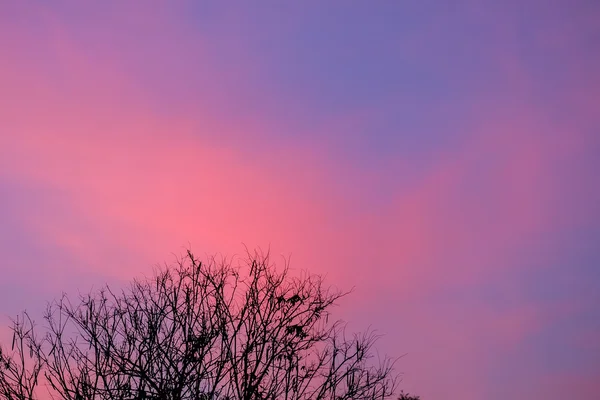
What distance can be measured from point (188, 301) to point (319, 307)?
313 centimetres

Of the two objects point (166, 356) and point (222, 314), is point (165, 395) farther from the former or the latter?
point (222, 314)

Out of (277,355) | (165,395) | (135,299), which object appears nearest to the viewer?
(165,395)

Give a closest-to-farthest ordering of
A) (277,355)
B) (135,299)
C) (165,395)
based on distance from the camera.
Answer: (165,395) < (277,355) < (135,299)

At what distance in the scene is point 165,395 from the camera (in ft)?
53.3

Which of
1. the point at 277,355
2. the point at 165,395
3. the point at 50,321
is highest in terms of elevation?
the point at 50,321

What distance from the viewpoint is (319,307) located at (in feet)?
60.6

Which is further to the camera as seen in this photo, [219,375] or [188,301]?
[188,301]

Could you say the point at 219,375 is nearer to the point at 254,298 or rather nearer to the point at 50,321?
the point at 254,298

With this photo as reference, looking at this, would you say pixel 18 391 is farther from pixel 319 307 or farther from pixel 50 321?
pixel 319 307

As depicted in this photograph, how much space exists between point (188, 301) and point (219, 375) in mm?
2051

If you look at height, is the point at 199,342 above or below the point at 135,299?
below

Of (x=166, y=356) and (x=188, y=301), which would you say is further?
(x=188, y=301)

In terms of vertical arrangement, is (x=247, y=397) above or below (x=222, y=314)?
below

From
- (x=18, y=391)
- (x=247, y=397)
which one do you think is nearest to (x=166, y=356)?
(x=247, y=397)
